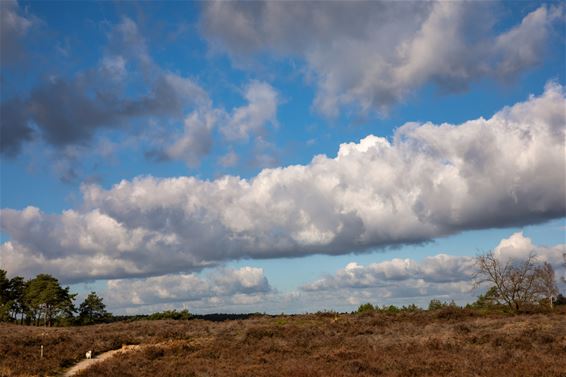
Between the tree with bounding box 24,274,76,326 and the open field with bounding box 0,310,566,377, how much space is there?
117 feet

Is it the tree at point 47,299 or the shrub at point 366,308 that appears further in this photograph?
the tree at point 47,299

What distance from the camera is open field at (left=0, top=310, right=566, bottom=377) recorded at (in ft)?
83.3

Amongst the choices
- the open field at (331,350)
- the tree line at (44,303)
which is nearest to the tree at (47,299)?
the tree line at (44,303)

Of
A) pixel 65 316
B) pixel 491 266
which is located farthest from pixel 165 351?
pixel 65 316

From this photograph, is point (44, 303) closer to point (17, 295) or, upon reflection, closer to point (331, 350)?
point (17, 295)

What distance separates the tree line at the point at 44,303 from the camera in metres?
79.2

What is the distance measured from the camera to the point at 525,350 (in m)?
29.6

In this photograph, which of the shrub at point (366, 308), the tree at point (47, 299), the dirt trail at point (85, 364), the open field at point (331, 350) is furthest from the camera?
the tree at point (47, 299)

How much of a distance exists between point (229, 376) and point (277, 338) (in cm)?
1625

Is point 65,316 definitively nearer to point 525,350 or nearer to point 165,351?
point 165,351

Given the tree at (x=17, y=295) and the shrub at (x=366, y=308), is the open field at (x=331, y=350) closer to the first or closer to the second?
the shrub at (x=366, y=308)

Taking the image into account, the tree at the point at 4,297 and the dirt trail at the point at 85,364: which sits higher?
the tree at the point at 4,297

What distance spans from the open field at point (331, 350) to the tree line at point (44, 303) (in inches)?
1407

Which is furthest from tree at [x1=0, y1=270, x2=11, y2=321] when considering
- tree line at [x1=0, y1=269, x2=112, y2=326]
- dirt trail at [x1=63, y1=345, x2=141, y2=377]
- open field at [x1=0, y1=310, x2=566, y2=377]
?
dirt trail at [x1=63, y1=345, x2=141, y2=377]
